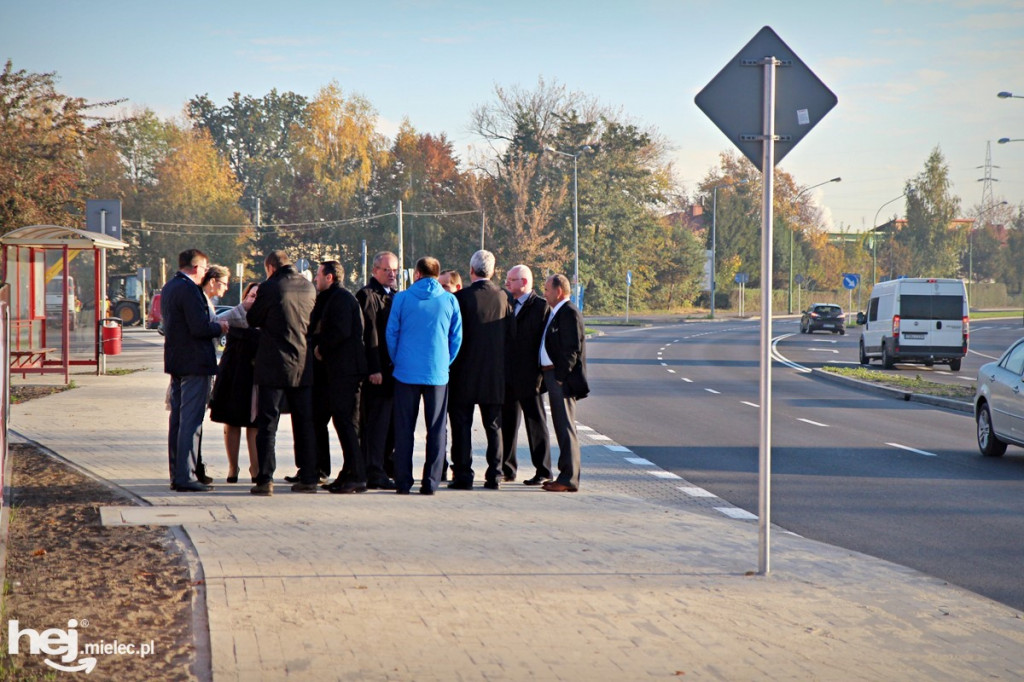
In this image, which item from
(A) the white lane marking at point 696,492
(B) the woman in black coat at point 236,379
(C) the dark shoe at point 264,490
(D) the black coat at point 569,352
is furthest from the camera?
(A) the white lane marking at point 696,492

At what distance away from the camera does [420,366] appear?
9656 millimetres

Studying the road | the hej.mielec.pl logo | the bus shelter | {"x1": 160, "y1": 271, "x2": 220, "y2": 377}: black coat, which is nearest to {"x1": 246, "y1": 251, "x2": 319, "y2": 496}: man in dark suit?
{"x1": 160, "y1": 271, "x2": 220, "y2": 377}: black coat

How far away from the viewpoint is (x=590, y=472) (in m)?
11.8

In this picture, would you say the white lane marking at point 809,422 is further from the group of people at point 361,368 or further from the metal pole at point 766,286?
the metal pole at point 766,286

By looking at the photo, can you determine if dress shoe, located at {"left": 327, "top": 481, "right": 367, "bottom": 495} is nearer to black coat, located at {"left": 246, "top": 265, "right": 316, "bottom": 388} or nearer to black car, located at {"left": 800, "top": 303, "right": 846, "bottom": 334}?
black coat, located at {"left": 246, "top": 265, "right": 316, "bottom": 388}

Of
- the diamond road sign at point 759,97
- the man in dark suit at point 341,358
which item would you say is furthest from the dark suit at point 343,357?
the diamond road sign at point 759,97

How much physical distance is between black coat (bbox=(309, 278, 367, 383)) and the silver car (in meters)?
7.39

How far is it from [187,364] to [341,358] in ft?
4.13

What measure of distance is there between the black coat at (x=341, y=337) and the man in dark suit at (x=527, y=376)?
1.48 meters

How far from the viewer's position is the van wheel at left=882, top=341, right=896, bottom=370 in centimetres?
3212

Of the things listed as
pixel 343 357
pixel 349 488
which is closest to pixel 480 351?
pixel 343 357

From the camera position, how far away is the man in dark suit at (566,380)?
10.1 metres

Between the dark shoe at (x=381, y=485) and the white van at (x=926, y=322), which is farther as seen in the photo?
the white van at (x=926, y=322)

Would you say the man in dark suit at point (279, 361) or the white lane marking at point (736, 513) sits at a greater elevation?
the man in dark suit at point (279, 361)
